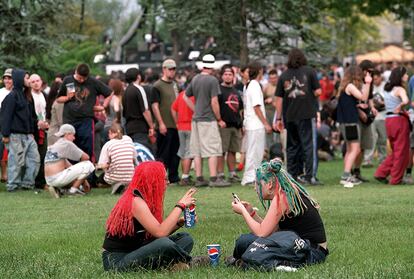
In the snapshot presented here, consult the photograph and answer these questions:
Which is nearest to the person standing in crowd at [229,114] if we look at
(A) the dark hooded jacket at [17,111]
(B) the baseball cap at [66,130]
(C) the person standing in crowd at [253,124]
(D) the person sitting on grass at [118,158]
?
(C) the person standing in crowd at [253,124]

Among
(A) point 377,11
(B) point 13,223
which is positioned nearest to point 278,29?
(A) point 377,11

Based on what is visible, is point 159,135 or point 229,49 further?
point 229,49

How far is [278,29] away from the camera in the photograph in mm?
29922

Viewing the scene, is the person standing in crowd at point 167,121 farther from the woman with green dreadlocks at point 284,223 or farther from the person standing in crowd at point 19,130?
the woman with green dreadlocks at point 284,223

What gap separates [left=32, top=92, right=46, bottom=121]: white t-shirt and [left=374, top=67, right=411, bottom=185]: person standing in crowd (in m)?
5.79

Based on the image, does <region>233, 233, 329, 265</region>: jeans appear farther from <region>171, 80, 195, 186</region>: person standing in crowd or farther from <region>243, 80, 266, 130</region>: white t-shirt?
<region>171, 80, 195, 186</region>: person standing in crowd

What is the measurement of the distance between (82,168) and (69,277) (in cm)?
772

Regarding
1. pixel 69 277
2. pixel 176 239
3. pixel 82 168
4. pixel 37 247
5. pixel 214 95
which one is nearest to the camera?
pixel 69 277

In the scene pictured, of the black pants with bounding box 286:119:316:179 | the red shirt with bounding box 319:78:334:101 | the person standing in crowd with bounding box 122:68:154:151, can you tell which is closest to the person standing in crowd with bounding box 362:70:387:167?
the black pants with bounding box 286:119:316:179

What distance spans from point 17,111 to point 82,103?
1.13m

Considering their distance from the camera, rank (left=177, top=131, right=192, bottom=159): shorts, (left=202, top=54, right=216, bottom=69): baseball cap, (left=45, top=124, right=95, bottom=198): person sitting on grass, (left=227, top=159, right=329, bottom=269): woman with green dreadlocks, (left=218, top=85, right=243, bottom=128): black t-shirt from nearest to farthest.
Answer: (left=227, top=159, right=329, bottom=269): woman with green dreadlocks
(left=45, top=124, right=95, bottom=198): person sitting on grass
(left=202, top=54, right=216, bottom=69): baseball cap
(left=218, top=85, right=243, bottom=128): black t-shirt
(left=177, top=131, right=192, bottom=159): shorts

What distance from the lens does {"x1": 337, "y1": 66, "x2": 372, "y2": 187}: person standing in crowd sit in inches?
696

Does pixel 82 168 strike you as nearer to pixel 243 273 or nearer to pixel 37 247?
pixel 37 247

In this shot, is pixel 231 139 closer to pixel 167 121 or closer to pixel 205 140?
pixel 205 140
